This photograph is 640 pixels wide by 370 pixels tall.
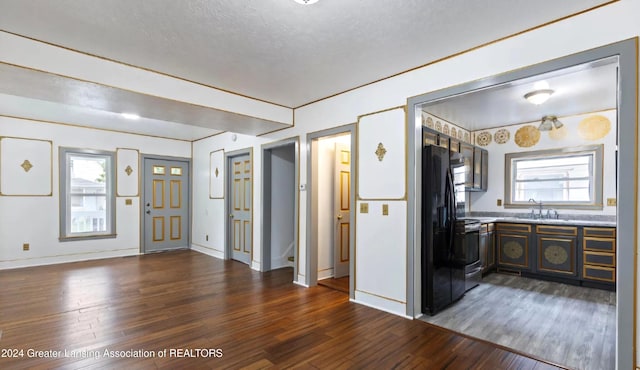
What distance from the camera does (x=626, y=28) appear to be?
6.81ft

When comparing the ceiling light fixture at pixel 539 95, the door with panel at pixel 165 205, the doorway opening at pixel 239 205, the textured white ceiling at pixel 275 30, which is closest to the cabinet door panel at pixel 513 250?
the ceiling light fixture at pixel 539 95

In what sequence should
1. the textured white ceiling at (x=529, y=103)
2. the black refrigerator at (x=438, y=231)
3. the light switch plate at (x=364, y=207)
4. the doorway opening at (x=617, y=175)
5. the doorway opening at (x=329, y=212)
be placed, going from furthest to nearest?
1. the doorway opening at (x=329, y=212)
2. the light switch plate at (x=364, y=207)
3. the textured white ceiling at (x=529, y=103)
4. the black refrigerator at (x=438, y=231)
5. the doorway opening at (x=617, y=175)

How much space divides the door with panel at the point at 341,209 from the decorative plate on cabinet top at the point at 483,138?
283 centimetres

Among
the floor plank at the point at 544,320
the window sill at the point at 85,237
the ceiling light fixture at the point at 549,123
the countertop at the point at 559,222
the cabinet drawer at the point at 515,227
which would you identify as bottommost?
the floor plank at the point at 544,320

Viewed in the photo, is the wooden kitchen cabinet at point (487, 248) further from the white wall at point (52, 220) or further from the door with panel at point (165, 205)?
the white wall at point (52, 220)

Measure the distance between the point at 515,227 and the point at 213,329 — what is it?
15.5 feet

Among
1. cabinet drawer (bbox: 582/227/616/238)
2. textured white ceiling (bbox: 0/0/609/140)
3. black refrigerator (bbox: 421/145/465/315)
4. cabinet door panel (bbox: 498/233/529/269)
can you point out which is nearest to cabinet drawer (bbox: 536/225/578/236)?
cabinet drawer (bbox: 582/227/616/238)

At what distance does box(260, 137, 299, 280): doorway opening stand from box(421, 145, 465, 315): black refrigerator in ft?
7.87

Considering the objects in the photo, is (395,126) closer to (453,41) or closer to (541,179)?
(453,41)

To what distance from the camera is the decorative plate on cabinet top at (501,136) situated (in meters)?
5.70

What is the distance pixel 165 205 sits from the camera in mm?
7234

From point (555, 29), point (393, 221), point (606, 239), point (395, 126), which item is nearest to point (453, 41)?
point (555, 29)

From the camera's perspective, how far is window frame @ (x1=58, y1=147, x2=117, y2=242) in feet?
19.3

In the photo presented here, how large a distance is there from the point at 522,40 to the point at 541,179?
12.6 feet
